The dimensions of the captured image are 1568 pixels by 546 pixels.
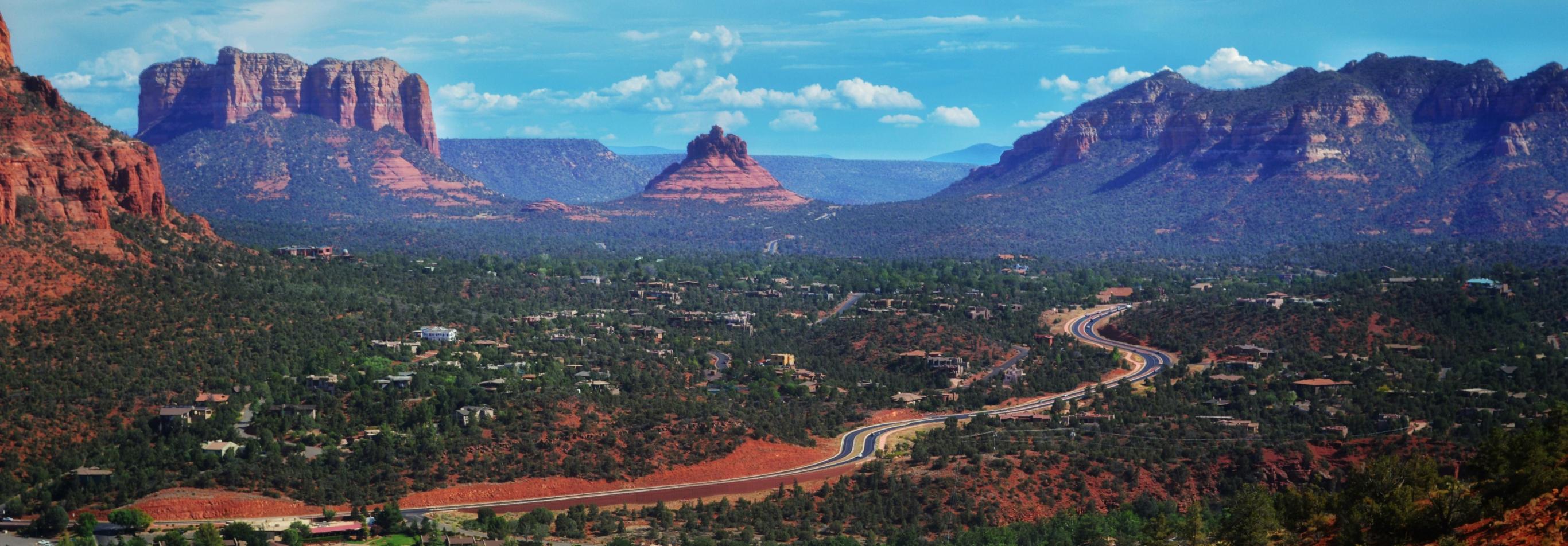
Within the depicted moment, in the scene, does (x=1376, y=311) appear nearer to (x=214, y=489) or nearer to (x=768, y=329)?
(x=768, y=329)

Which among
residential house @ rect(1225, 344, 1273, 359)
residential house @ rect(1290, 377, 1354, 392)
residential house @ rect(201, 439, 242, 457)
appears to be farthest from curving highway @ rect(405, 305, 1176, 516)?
residential house @ rect(1290, 377, 1354, 392)

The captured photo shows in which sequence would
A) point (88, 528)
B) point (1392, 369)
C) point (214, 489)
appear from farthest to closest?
point (1392, 369)
point (214, 489)
point (88, 528)

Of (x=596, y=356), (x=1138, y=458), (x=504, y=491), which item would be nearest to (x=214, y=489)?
(x=504, y=491)

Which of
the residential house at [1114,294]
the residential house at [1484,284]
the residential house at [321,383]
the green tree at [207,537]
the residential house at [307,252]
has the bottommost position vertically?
the green tree at [207,537]

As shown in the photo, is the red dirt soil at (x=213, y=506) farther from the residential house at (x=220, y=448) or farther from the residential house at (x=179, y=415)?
the residential house at (x=179, y=415)

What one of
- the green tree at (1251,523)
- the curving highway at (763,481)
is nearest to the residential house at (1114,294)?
the curving highway at (763,481)
